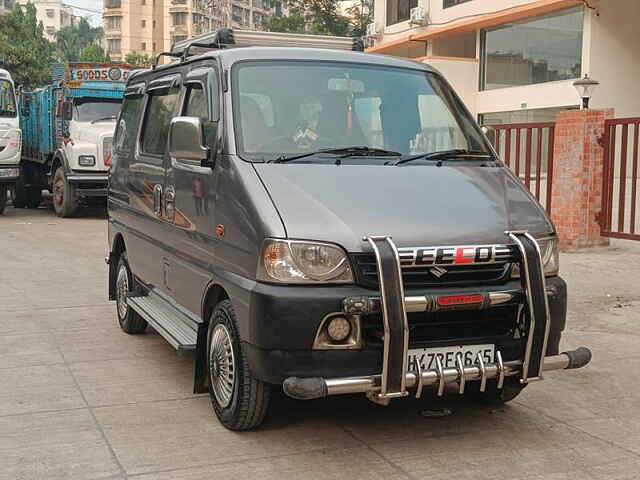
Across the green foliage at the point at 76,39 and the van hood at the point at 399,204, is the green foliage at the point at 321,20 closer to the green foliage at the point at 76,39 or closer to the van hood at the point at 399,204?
the van hood at the point at 399,204

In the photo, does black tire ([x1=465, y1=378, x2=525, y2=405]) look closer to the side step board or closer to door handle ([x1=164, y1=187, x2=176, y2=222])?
the side step board

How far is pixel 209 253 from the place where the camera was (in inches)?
194

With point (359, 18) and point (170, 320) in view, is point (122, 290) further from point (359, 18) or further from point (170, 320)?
point (359, 18)

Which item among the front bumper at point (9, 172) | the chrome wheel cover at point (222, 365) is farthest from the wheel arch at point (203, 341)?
the front bumper at point (9, 172)

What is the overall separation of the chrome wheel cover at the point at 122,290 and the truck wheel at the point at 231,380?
2.53m

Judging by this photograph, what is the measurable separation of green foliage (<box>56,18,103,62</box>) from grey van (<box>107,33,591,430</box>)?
107 meters

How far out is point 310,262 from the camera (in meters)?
4.14

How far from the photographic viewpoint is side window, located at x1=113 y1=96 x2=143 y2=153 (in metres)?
6.96

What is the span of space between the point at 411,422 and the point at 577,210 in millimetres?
7882

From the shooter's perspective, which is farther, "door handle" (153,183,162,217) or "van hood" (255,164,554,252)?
"door handle" (153,183,162,217)

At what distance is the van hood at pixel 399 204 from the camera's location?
166 inches

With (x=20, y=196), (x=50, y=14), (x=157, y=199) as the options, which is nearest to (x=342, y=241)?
(x=157, y=199)

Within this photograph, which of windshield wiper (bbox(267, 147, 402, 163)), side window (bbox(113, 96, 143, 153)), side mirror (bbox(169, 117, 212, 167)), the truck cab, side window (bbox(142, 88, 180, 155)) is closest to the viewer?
windshield wiper (bbox(267, 147, 402, 163))

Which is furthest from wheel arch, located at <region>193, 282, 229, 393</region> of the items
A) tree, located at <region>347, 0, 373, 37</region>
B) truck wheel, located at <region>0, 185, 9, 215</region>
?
tree, located at <region>347, 0, 373, 37</region>
